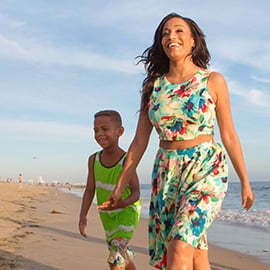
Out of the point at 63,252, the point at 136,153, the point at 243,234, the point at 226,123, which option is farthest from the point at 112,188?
the point at 243,234

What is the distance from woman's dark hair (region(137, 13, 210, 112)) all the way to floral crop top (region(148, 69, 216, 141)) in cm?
17

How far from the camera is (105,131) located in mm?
3865

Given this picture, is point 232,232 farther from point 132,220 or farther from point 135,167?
point 135,167

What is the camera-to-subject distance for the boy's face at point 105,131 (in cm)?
385

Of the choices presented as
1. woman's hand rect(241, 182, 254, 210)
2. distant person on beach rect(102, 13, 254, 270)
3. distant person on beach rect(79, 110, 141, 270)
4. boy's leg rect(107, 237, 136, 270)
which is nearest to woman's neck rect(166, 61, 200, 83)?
distant person on beach rect(102, 13, 254, 270)

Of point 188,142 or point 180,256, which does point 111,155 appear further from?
point 180,256

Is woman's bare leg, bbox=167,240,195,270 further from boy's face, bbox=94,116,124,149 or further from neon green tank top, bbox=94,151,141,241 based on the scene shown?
boy's face, bbox=94,116,124,149

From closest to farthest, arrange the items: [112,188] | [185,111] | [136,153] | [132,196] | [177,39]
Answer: [185,111] < [177,39] < [136,153] < [132,196] < [112,188]

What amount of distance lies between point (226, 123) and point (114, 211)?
1.40m

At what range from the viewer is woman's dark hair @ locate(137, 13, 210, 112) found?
2895 mm

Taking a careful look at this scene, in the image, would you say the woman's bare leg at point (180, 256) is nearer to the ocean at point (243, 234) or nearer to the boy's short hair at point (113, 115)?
the boy's short hair at point (113, 115)

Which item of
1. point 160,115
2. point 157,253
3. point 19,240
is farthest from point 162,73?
point 19,240

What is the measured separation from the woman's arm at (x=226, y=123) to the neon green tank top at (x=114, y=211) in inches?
49.6

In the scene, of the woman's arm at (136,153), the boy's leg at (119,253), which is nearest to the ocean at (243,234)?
the boy's leg at (119,253)
